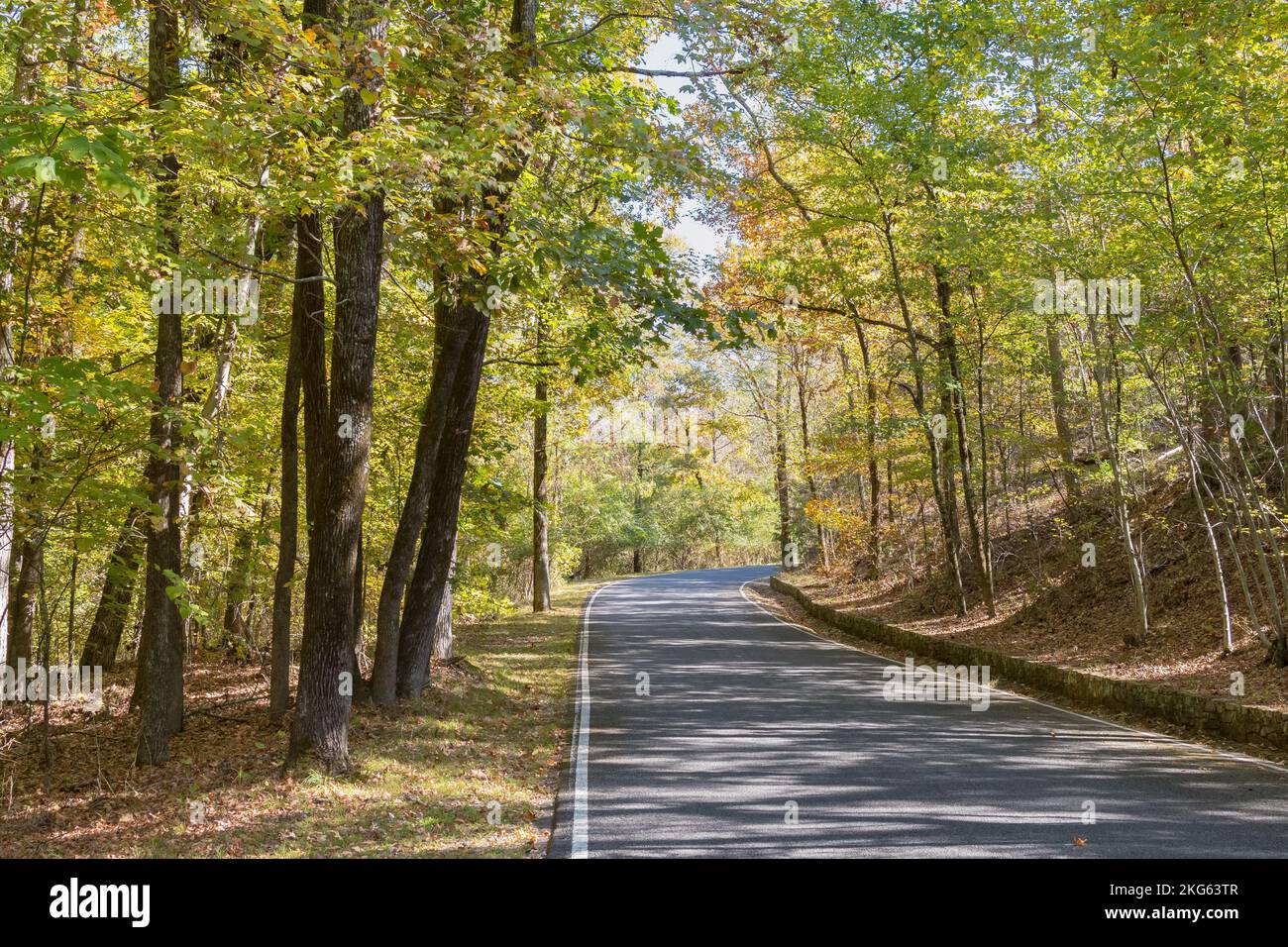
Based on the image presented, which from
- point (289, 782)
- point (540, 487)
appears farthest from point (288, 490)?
point (540, 487)

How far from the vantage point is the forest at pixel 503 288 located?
7617mm

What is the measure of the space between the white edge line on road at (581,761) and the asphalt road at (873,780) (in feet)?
0.09

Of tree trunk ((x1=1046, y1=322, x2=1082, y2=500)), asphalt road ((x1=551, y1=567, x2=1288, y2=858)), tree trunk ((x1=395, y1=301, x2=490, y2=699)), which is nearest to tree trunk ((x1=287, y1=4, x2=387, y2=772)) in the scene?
asphalt road ((x1=551, y1=567, x2=1288, y2=858))

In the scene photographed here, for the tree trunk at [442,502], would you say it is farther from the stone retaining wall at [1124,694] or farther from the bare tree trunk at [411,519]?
the stone retaining wall at [1124,694]

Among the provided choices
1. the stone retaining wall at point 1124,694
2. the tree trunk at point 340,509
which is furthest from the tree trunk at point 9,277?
the stone retaining wall at point 1124,694

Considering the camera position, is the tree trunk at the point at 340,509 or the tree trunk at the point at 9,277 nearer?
the tree trunk at the point at 9,277

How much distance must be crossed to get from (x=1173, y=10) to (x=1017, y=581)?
40.4ft

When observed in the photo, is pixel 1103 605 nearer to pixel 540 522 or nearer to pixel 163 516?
pixel 540 522

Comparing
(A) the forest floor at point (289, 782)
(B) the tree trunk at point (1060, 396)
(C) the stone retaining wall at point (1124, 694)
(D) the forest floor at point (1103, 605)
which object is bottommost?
(A) the forest floor at point (289, 782)

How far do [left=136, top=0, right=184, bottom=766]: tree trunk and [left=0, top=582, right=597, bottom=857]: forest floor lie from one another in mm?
548

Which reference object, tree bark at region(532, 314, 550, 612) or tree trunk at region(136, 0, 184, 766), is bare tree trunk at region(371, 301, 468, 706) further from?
tree bark at region(532, 314, 550, 612)

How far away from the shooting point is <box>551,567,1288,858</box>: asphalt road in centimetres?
633
